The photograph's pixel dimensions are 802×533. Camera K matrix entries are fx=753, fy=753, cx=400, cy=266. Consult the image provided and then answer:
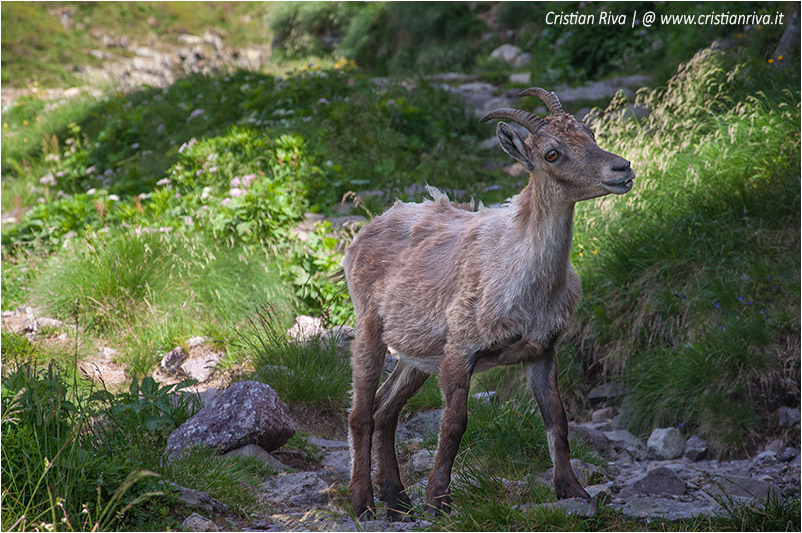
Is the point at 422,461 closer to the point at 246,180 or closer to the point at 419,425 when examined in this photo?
the point at 419,425

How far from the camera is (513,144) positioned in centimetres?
418

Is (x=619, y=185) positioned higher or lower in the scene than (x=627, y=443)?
higher

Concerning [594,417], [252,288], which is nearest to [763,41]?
[594,417]

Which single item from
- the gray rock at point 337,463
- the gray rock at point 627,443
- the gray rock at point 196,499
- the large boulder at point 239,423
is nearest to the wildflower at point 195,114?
the large boulder at point 239,423

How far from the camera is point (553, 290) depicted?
4297 millimetres

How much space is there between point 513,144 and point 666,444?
327cm

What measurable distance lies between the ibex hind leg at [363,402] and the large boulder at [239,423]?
881 mm

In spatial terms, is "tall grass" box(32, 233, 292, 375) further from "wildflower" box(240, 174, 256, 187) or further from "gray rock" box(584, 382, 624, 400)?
"gray rock" box(584, 382, 624, 400)

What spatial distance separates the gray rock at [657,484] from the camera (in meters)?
4.97

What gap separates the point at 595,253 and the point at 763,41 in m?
4.73

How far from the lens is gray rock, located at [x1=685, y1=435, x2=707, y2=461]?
20.0 feet

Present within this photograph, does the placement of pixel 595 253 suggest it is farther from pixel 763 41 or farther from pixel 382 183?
pixel 763 41

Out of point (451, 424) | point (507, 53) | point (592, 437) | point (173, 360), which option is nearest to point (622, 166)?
point (451, 424)

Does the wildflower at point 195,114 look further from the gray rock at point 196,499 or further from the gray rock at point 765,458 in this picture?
the gray rock at point 765,458
